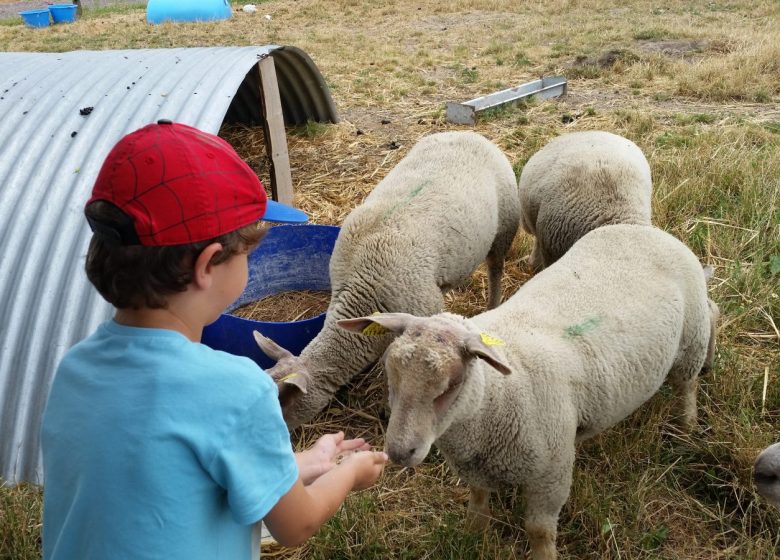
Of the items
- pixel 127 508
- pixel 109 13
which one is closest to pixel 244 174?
pixel 127 508

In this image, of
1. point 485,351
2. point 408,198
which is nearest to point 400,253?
point 408,198

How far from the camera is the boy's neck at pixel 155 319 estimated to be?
1.24m

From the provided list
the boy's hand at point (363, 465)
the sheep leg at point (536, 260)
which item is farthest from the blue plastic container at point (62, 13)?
the boy's hand at point (363, 465)

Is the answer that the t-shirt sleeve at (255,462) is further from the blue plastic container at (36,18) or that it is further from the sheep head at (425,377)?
the blue plastic container at (36,18)

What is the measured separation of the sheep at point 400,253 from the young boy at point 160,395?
4.90 ft

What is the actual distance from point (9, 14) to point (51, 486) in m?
22.5

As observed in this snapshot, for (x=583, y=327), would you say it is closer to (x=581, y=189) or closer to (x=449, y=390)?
(x=449, y=390)

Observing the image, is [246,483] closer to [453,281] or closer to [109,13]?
[453,281]

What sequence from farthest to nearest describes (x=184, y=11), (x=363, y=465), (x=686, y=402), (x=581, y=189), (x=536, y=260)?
(x=184, y=11), (x=536, y=260), (x=581, y=189), (x=686, y=402), (x=363, y=465)

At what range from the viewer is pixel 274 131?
16.7 ft

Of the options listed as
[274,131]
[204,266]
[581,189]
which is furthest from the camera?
[274,131]

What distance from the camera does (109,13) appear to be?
18.1 m

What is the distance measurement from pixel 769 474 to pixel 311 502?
175cm

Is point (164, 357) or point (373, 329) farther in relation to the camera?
point (373, 329)
